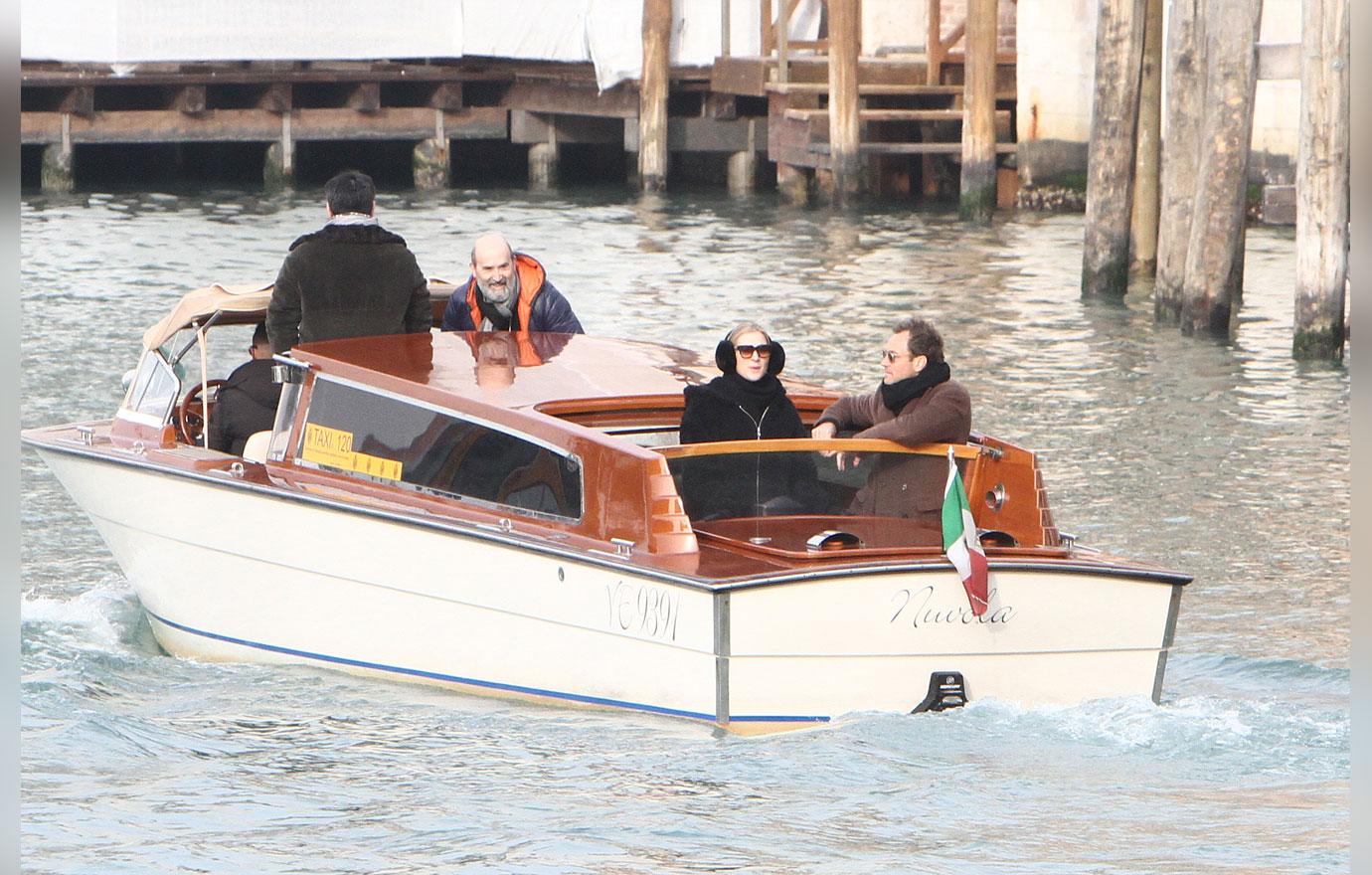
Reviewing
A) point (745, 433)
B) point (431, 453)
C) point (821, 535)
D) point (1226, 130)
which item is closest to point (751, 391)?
point (745, 433)

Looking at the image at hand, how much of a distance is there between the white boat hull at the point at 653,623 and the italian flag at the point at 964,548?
77 mm

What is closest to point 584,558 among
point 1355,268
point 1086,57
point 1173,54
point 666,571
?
point 666,571

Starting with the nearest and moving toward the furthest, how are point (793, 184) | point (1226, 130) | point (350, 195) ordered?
1. point (350, 195)
2. point (1226, 130)
3. point (793, 184)

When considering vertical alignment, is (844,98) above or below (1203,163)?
above

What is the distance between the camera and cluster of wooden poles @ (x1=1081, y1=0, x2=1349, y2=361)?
14.2m

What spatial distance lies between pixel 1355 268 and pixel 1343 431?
452 inches

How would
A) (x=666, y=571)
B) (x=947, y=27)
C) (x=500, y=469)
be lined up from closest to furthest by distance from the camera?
(x=666, y=571) < (x=500, y=469) < (x=947, y=27)

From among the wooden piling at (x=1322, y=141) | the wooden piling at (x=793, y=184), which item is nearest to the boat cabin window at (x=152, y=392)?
the wooden piling at (x=1322, y=141)

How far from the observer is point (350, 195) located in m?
8.38

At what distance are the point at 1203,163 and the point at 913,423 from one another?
915 cm

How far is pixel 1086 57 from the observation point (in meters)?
25.9

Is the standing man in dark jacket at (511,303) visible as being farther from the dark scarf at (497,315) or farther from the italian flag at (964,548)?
the italian flag at (964,548)

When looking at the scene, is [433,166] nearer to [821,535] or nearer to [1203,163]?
[1203,163]

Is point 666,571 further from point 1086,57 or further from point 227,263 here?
point 1086,57
